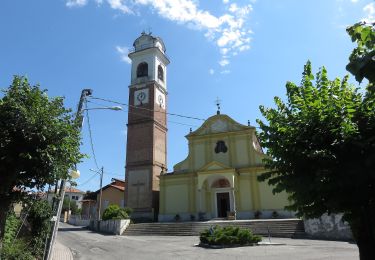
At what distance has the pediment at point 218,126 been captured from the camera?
126 feet

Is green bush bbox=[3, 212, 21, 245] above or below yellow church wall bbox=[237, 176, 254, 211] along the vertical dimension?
below

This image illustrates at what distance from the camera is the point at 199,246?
20.2 meters

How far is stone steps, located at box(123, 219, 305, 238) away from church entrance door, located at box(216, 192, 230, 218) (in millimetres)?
4664

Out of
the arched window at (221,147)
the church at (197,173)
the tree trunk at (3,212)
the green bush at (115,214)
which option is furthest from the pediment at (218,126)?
the tree trunk at (3,212)

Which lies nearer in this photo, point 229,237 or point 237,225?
point 229,237

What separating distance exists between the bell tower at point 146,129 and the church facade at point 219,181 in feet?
5.44

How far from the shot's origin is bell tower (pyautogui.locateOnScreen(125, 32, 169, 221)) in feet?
128

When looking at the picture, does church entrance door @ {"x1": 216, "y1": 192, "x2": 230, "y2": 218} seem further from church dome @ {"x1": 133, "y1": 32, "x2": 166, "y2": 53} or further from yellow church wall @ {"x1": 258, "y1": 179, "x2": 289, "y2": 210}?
church dome @ {"x1": 133, "y1": 32, "x2": 166, "y2": 53}

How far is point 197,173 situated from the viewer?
3644 cm

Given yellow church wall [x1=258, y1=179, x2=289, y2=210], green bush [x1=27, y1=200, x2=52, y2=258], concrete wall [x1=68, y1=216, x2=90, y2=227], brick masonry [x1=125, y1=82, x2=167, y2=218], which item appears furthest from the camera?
concrete wall [x1=68, y1=216, x2=90, y2=227]

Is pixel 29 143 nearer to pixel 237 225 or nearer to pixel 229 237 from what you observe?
pixel 229 237

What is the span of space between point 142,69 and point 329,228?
3074cm

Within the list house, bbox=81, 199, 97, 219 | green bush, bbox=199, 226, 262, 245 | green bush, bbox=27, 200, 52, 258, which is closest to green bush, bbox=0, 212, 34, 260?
green bush, bbox=27, 200, 52, 258

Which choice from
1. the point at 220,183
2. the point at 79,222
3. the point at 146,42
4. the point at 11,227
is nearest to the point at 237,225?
the point at 220,183
